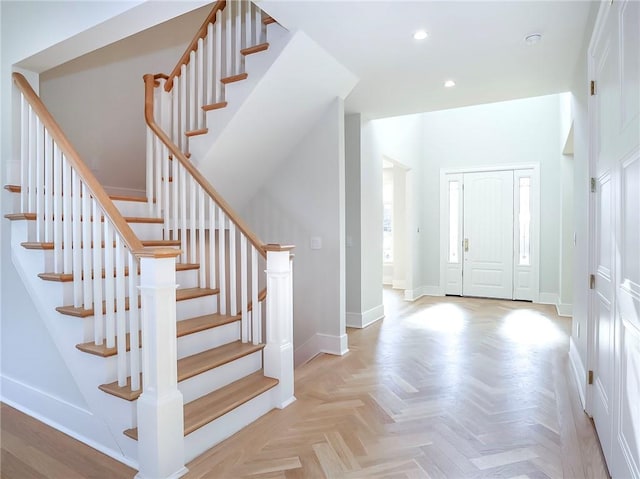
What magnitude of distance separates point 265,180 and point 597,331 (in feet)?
10.6

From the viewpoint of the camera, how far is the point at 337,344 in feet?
12.8

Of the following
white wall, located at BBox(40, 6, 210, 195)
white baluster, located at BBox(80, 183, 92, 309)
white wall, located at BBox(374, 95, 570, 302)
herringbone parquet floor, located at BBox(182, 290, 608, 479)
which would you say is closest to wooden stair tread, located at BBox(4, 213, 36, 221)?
white baluster, located at BBox(80, 183, 92, 309)

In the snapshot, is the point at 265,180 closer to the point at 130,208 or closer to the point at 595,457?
the point at 130,208

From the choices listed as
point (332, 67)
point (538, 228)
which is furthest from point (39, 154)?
point (538, 228)

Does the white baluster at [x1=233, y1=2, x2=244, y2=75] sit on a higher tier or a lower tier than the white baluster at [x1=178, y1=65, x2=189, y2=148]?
higher

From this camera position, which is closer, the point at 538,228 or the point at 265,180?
the point at 265,180

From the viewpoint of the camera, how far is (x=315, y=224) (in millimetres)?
4098

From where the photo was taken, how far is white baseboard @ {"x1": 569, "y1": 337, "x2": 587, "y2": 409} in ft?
8.75

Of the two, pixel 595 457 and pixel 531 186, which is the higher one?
pixel 531 186

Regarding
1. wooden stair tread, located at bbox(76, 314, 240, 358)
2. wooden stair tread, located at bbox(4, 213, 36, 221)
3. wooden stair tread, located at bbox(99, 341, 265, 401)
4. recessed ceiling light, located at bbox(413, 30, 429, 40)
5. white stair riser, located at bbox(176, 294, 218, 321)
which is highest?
recessed ceiling light, located at bbox(413, 30, 429, 40)

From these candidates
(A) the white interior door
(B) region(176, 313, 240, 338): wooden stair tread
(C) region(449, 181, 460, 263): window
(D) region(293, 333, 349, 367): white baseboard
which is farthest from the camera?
(C) region(449, 181, 460, 263): window

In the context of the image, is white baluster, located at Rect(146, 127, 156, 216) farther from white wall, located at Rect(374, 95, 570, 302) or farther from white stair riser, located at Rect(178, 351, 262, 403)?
white wall, located at Rect(374, 95, 570, 302)

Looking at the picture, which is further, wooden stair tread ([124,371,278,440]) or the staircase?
wooden stair tread ([124,371,278,440])

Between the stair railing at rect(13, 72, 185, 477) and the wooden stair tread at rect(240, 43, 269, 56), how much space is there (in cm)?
153
